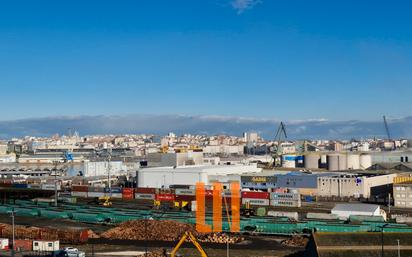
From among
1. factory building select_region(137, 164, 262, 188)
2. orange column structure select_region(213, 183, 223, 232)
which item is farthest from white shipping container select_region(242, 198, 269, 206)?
factory building select_region(137, 164, 262, 188)

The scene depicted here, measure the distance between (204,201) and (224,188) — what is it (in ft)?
23.5

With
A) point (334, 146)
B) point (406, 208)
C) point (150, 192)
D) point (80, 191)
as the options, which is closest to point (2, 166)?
point (80, 191)

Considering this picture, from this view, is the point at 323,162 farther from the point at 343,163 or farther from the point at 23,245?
the point at 23,245

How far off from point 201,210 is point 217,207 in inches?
104

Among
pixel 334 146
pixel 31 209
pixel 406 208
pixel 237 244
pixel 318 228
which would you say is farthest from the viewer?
pixel 334 146

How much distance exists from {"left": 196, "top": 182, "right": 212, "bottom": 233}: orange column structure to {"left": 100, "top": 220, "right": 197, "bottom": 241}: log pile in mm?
1084

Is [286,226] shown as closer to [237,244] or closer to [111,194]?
[237,244]

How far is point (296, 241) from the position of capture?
3031 cm

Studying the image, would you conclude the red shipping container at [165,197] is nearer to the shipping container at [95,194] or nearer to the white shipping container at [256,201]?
the white shipping container at [256,201]

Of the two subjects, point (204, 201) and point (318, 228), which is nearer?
point (318, 228)

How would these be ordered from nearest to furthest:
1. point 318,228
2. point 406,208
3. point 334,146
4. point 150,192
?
1. point 318,228
2. point 406,208
3. point 150,192
4. point 334,146

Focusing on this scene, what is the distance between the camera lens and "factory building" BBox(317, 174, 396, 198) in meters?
55.3

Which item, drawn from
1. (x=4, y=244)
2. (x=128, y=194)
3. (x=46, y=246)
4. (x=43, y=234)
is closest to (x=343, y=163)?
(x=128, y=194)

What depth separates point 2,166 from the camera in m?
95.2
